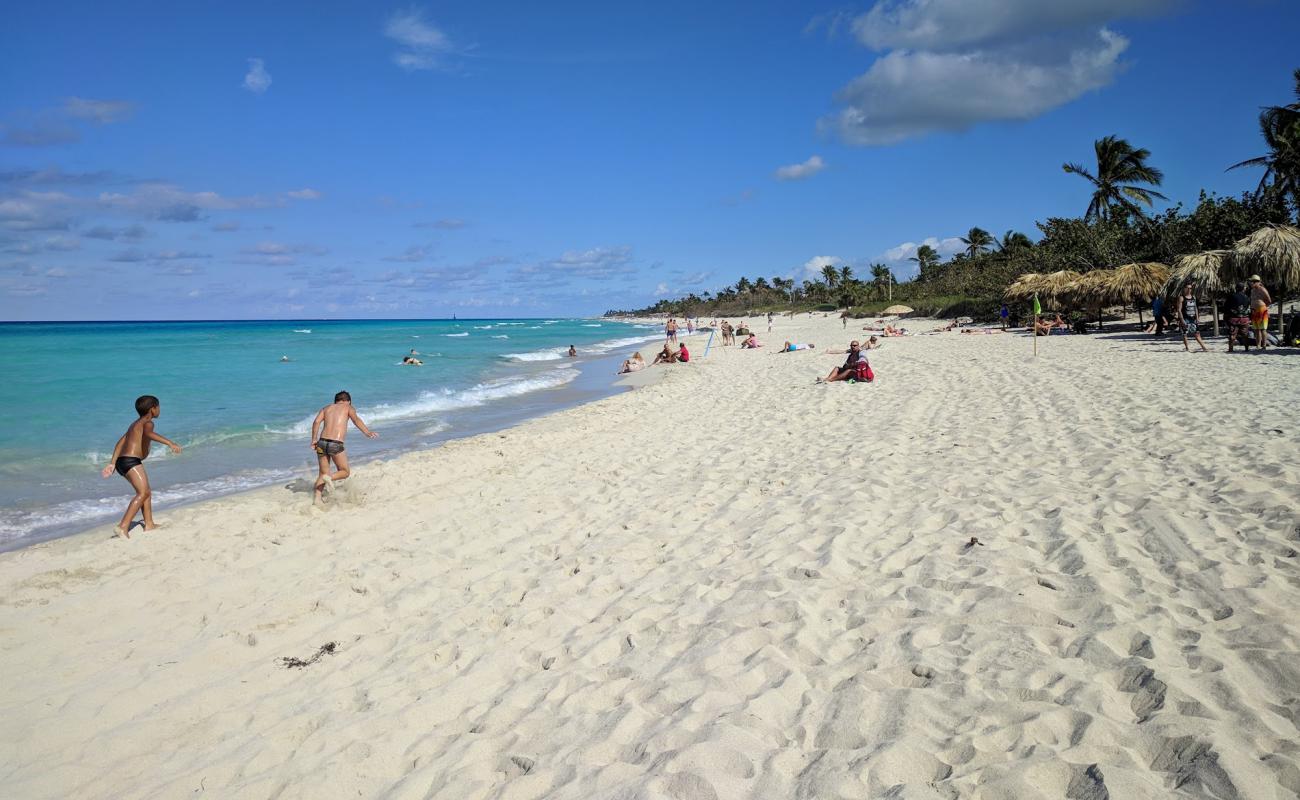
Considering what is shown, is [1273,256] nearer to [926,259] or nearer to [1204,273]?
[1204,273]

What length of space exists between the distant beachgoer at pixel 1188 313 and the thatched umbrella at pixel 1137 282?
13.5 ft

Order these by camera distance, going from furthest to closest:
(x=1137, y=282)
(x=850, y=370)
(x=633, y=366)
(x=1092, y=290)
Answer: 1. (x=1092, y=290)
2. (x=633, y=366)
3. (x=1137, y=282)
4. (x=850, y=370)

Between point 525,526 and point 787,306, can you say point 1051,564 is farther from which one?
point 787,306

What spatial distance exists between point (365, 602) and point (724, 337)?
27533 mm

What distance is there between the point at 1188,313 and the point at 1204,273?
4.18ft

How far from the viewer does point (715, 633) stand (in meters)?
3.58

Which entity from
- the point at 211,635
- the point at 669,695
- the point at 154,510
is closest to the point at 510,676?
the point at 669,695

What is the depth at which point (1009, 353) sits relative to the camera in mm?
17281

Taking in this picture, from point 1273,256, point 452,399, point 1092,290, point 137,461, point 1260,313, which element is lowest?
point 452,399

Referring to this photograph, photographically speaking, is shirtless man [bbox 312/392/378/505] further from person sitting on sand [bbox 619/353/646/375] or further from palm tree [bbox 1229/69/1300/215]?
palm tree [bbox 1229/69/1300/215]

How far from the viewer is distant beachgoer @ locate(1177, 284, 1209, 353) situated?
52.0 ft

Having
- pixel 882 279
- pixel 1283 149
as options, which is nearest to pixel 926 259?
pixel 882 279

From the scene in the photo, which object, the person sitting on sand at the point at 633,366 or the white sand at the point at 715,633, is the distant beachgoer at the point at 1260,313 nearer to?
the white sand at the point at 715,633

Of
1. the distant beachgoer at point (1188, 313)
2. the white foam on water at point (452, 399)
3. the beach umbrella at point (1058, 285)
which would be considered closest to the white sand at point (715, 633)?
the white foam on water at point (452, 399)
